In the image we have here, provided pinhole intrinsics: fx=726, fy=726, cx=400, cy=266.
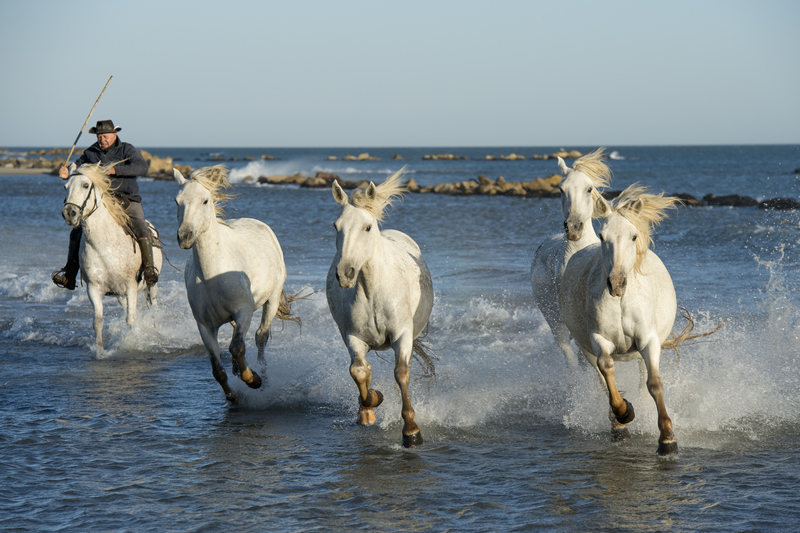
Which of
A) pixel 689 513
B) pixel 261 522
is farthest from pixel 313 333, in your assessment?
pixel 689 513

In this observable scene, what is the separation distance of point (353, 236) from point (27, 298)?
10.0 m

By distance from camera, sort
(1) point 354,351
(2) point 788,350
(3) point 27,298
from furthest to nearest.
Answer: (3) point 27,298
(2) point 788,350
(1) point 354,351

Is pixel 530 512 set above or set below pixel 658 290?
below

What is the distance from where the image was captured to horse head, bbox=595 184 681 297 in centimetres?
514

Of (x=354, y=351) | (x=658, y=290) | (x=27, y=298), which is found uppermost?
(x=658, y=290)

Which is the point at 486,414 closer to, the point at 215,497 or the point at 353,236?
the point at 353,236

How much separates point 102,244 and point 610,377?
6.34m

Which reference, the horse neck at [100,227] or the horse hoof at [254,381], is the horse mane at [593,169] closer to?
the horse hoof at [254,381]

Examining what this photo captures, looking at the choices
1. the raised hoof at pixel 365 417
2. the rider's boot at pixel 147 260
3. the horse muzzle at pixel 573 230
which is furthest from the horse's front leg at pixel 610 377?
the rider's boot at pixel 147 260

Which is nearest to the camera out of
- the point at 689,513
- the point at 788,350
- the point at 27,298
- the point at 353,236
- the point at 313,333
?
the point at 689,513

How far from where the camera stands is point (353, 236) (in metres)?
5.39

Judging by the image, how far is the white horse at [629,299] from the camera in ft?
17.3

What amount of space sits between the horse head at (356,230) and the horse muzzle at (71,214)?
4.22 m

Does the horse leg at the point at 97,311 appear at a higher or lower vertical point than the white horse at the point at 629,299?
lower
